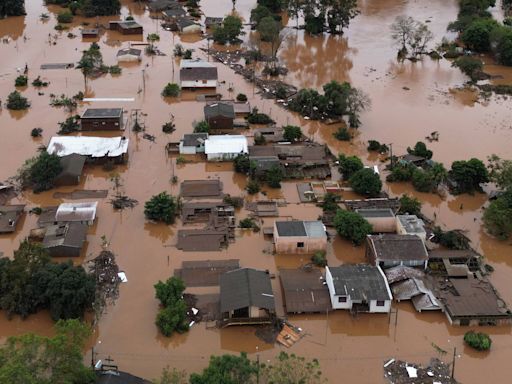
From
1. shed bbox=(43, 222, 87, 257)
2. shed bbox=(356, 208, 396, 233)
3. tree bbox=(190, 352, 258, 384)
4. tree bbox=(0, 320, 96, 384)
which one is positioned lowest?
shed bbox=(43, 222, 87, 257)

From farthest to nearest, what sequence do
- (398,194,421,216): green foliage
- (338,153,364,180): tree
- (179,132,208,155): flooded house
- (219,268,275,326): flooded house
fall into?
(179,132,208,155): flooded house
(338,153,364,180): tree
(398,194,421,216): green foliage
(219,268,275,326): flooded house

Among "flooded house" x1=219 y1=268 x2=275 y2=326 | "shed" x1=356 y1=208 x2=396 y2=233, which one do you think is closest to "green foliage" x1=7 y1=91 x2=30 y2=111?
"flooded house" x1=219 y1=268 x2=275 y2=326

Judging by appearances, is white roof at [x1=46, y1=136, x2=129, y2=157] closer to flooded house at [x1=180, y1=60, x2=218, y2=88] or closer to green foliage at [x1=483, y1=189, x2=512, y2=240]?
flooded house at [x1=180, y1=60, x2=218, y2=88]

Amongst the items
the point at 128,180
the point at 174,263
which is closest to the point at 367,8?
A: the point at 128,180

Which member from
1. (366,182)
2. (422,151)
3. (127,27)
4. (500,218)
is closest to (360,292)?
(366,182)

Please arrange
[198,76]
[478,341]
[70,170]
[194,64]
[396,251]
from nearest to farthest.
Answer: [478,341] → [396,251] → [70,170] → [198,76] → [194,64]

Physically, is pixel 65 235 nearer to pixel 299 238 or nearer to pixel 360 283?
pixel 299 238

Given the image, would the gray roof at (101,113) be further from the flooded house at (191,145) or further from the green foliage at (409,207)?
the green foliage at (409,207)
